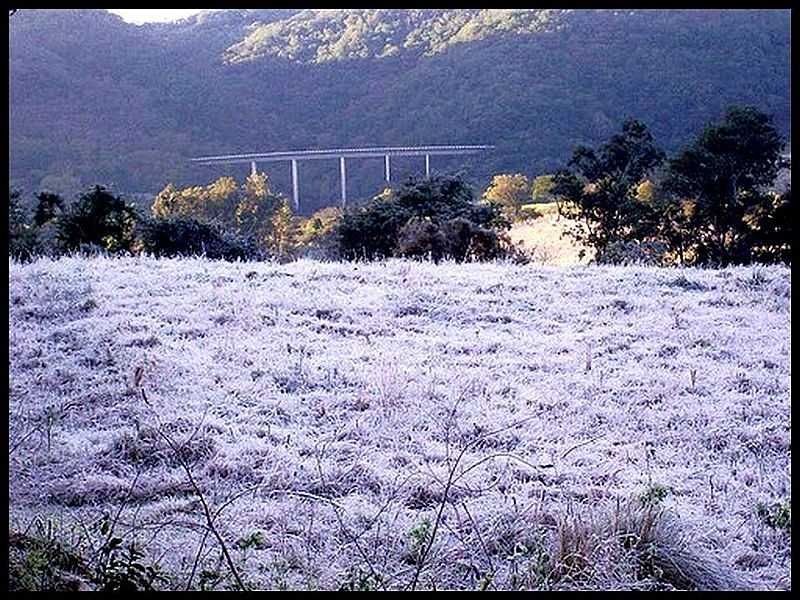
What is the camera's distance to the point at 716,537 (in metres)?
3.05

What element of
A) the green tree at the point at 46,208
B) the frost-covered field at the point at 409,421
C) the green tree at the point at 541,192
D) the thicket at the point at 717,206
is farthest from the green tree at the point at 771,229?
the green tree at the point at 46,208

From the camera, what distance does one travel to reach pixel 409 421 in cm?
441

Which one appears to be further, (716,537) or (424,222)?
(424,222)

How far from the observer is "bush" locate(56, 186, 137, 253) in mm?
12820

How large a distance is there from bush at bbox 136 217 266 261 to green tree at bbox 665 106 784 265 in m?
7.18

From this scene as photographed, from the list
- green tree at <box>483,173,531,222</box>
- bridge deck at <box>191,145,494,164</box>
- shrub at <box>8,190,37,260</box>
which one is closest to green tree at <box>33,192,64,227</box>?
shrub at <box>8,190,37,260</box>

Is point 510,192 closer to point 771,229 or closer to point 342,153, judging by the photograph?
point 342,153

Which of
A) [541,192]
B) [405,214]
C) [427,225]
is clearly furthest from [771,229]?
[541,192]

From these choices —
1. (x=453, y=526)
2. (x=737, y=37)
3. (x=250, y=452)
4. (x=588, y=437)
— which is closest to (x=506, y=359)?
(x=588, y=437)

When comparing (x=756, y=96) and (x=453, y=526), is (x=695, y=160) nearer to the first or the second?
(x=756, y=96)

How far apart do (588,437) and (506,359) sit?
4.73 feet

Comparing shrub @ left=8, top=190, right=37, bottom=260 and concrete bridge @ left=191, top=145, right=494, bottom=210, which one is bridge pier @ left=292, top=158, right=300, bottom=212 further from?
shrub @ left=8, top=190, right=37, bottom=260

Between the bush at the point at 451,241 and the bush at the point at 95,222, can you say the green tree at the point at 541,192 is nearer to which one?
the bush at the point at 451,241

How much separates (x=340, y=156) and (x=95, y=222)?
36.3 feet
